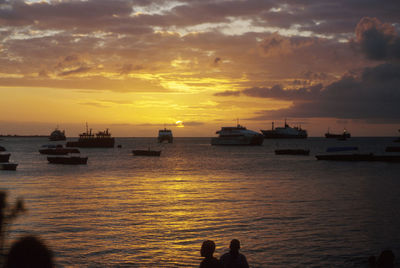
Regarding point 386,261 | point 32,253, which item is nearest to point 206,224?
point 386,261

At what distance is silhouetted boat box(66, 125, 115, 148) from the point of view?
181 m

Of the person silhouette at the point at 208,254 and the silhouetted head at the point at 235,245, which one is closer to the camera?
the person silhouette at the point at 208,254

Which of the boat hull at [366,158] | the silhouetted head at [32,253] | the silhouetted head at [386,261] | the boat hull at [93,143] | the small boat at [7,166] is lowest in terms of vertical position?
the boat hull at [366,158]

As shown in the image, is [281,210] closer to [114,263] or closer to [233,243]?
[114,263]

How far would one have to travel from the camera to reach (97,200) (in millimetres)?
37000

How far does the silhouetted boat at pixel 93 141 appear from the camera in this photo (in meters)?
181

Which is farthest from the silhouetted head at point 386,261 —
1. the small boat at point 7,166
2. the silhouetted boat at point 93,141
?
the silhouetted boat at point 93,141

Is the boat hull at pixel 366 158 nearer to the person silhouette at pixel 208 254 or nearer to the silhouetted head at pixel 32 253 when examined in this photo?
the person silhouette at pixel 208 254

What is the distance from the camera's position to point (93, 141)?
598 feet

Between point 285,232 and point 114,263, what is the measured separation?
10402 mm

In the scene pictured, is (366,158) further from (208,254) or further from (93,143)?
(93,143)

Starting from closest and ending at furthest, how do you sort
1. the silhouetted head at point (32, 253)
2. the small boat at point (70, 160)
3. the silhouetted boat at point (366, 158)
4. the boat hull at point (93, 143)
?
the silhouetted head at point (32, 253)
the small boat at point (70, 160)
the silhouetted boat at point (366, 158)
the boat hull at point (93, 143)

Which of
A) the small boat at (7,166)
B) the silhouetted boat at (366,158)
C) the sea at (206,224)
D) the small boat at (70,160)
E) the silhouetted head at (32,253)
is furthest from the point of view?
the silhouetted boat at (366,158)

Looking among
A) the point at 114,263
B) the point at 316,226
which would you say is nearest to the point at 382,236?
the point at 316,226
